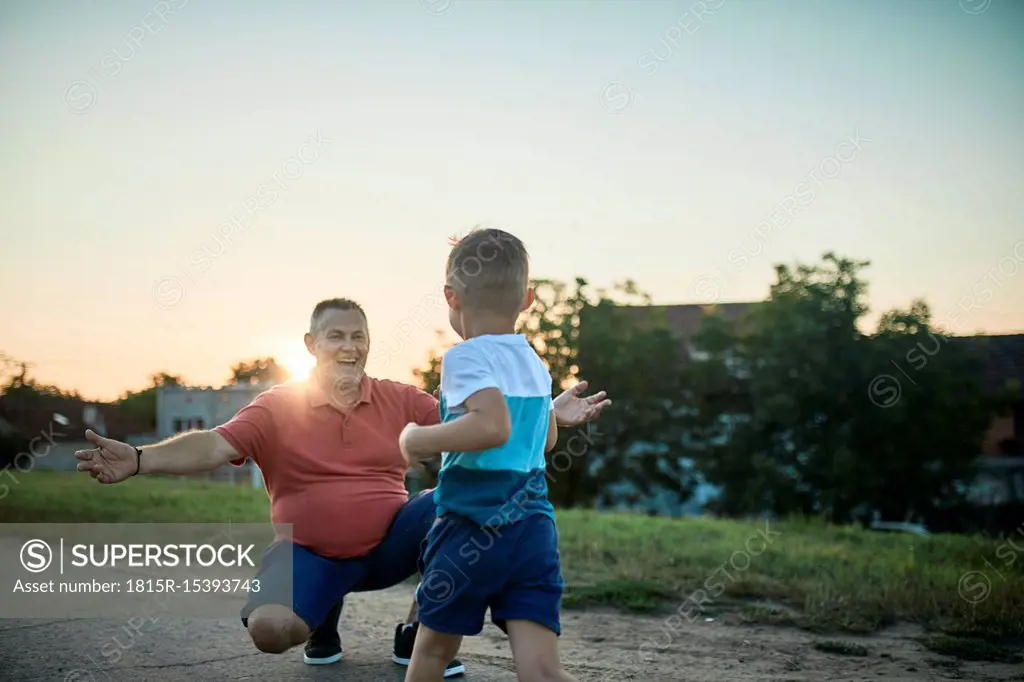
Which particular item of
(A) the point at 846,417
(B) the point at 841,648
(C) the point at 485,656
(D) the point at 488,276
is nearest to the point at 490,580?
(D) the point at 488,276

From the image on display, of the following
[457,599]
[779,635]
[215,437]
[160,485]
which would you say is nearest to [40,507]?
[160,485]

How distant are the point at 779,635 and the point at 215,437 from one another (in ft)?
→ 8.97

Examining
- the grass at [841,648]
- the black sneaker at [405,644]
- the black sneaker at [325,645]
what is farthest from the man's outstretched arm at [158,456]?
the grass at [841,648]

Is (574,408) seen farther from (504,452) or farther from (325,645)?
(325,645)

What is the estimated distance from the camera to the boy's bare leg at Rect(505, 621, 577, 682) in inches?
99.1

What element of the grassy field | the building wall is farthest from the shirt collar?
the building wall

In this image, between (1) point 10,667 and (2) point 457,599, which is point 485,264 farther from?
(1) point 10,667

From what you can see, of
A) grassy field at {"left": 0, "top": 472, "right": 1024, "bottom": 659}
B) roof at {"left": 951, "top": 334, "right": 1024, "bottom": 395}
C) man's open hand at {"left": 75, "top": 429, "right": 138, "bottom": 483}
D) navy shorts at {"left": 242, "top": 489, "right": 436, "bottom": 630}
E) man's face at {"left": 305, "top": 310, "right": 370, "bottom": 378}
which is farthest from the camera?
roof at {"left": 951, "top": 334, "right": 1024, "bottom": 395}

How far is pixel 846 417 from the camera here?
17750 mm

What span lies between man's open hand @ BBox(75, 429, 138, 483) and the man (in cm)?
29

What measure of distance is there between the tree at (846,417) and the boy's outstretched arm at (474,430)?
1551cm

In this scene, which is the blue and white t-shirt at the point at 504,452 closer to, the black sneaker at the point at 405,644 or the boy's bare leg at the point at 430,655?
the boy's bare leg at the point at 430,655

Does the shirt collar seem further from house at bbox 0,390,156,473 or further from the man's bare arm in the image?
house at bbox 0,390,156,473

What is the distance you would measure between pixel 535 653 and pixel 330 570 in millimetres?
1434
